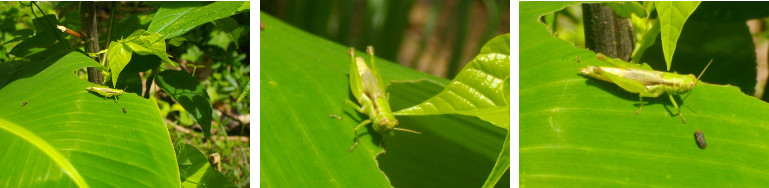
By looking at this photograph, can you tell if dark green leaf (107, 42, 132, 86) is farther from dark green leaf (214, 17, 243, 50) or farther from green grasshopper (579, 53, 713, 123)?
green grasshopper (579, 53, 713, 123)

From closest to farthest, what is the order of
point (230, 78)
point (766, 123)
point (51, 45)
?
point (766, 123) → point (51, 45) → point (230, 78)

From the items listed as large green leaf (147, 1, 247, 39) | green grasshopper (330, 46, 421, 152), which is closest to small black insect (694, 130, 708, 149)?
green grasshopper (330, 46, 421, 152)

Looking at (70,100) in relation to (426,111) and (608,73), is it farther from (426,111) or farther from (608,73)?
(608,73)

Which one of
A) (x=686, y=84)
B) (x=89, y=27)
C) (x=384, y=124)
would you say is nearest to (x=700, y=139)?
(x=686, y=84)

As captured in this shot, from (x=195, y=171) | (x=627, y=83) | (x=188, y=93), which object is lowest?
(x=195, y=171)

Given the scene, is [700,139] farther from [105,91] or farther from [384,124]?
[105,91]

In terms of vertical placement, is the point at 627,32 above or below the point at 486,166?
above

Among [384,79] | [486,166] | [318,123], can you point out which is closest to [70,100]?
[318,123]
